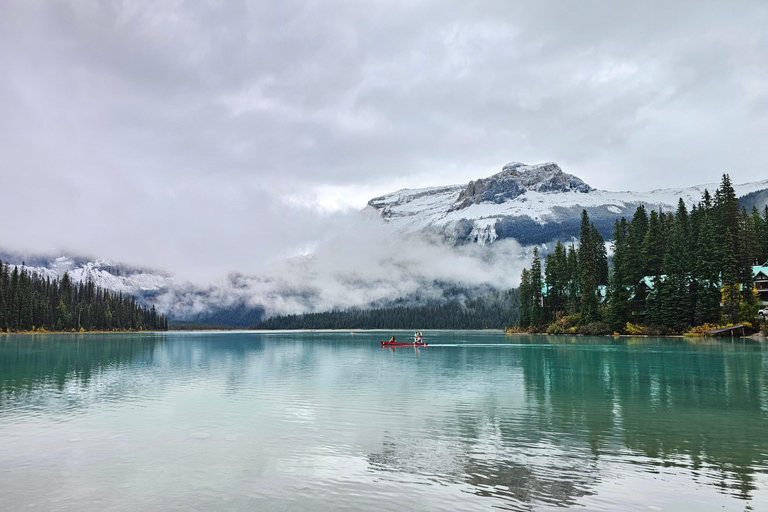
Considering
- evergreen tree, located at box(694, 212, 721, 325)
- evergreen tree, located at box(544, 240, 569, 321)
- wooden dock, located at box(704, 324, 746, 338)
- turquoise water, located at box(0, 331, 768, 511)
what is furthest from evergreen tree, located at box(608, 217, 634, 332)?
turquoise water, located at box(0, 331, 768, 511)

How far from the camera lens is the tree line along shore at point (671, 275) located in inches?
3802

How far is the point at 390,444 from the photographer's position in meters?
20.1

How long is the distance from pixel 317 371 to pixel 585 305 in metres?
92.1

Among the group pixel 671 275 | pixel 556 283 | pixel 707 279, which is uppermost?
pixel 671 275

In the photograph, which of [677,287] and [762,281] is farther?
[762,281]

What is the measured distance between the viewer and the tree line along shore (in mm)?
96562

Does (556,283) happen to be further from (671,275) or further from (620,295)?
(671,275)

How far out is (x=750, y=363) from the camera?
48.1 metres

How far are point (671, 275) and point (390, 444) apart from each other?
326ft

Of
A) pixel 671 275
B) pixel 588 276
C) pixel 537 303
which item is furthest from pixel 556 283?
pixel 671 275

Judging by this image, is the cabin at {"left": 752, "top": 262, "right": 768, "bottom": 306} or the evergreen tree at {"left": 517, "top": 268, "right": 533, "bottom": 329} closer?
the cabin at {"left": 752, "top": 262, "right": 768, "bottom": 306}

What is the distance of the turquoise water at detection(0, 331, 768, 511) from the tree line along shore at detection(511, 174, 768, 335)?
221ft

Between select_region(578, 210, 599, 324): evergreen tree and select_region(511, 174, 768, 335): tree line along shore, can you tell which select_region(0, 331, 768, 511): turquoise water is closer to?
select_region(511, 174, 768, 335): tree line along shore

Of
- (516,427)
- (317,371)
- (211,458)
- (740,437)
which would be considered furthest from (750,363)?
(211,458)
